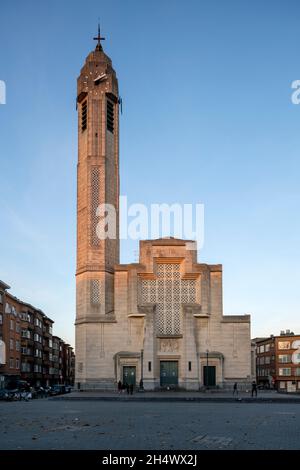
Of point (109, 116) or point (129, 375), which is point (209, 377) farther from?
point (109, 116)

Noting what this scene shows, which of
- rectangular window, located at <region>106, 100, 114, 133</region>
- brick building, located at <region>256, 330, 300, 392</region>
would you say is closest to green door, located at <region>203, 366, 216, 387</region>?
rectangular window, located at <region>106, 100, 114, 133</region>

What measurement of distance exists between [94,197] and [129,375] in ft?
59.7

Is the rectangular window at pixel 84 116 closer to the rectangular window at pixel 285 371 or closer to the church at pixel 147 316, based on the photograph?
the church at pixel 147 316

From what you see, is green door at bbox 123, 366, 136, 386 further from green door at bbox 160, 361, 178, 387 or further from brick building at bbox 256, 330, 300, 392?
brick building at bbox 256, 330, 300, 392

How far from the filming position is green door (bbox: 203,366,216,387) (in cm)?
6244

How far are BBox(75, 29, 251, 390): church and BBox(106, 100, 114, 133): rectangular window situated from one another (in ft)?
5.69

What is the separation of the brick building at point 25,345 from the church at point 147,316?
1332 cm

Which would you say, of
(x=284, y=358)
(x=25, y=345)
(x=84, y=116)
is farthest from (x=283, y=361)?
(x=84, y=116)

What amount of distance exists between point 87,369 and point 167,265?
42.9ft

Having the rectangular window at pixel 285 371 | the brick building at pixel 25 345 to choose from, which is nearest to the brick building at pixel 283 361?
the rectangular window at pixel 285 371

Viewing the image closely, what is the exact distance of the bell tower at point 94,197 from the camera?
62.9m
